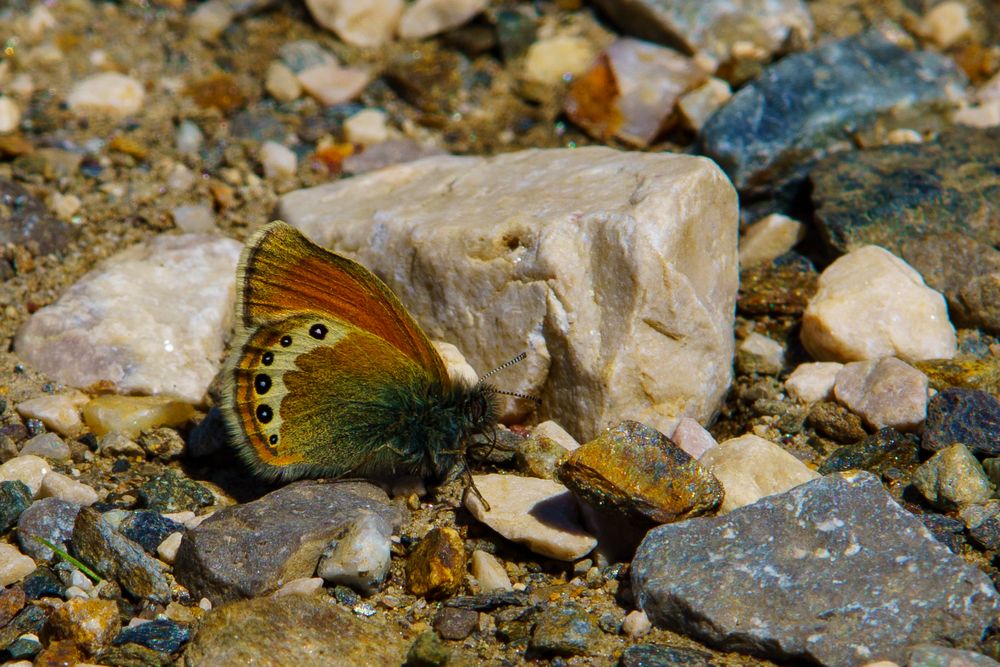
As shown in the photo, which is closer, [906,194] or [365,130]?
[906,194]

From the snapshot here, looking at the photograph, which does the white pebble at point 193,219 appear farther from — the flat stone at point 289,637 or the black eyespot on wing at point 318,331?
the flat stone at point 289,637

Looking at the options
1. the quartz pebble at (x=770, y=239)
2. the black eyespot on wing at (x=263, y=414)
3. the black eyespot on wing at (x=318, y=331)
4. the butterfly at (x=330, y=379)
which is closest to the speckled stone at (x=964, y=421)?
the quartz pebble at (x=770, y=239)

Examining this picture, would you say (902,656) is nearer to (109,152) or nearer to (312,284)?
(312,284)

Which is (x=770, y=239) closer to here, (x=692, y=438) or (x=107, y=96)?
(x=692, y=438)

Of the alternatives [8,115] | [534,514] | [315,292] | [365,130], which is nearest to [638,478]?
[534,514]

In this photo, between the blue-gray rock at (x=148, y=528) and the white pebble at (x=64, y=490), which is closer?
the blue-gray rock at (x=148, y=528)

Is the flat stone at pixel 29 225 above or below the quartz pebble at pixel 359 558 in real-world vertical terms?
above
